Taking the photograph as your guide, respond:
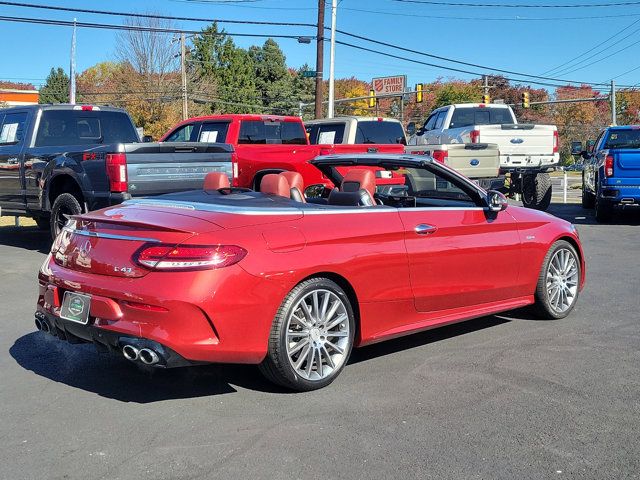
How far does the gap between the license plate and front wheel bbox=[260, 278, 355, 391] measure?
1146mm

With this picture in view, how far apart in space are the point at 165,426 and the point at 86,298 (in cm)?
96

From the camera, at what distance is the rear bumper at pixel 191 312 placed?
4004 millimetres

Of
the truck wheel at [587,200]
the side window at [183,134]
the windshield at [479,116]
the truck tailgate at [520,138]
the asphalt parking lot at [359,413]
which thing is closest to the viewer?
the asphalt parking lot at [359,413]

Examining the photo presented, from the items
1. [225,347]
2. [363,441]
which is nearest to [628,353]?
[363,441]

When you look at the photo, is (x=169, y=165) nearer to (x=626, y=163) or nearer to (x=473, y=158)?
(x=473, y=158)

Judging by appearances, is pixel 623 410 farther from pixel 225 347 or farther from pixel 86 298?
pixel 86 298

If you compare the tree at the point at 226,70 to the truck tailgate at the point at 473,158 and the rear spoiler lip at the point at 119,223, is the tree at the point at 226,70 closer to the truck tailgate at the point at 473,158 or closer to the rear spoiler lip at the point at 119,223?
the truck tailgate at the point at 473,158

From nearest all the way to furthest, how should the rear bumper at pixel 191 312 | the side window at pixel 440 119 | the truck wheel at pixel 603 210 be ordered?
1. the rear bumper at pixel 191 312
2. the truck wheel at pixel 603 210
3. the side window at pixel 440 119

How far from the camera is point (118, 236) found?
436 cm

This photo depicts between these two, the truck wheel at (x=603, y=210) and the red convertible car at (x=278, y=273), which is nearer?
the red convertible car at (x=278, y=273)

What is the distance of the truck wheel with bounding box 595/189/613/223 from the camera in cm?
1416

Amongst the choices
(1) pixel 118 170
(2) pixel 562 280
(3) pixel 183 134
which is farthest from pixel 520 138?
(1) pixel 118 170

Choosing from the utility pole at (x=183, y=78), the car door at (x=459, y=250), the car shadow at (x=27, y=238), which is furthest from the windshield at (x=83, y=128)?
the utility pole at (x=183, y=78)

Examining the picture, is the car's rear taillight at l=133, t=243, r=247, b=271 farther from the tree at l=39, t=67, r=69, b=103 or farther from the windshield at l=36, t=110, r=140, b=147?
the tree at l=39, t=67, r=69, b=103
